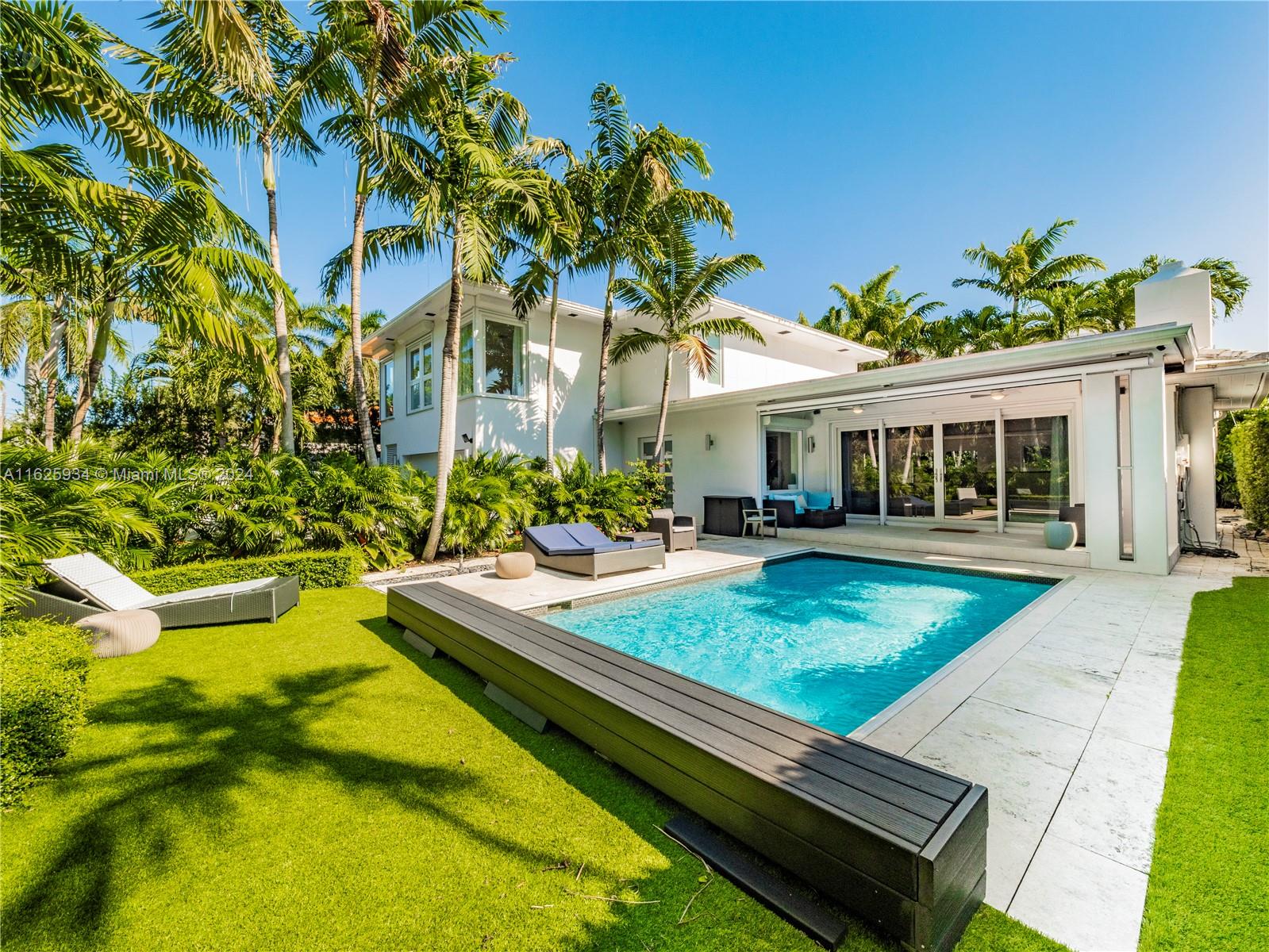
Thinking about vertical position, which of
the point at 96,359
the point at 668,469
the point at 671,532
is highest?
the point at 96,359

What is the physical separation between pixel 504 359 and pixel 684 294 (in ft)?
16.9

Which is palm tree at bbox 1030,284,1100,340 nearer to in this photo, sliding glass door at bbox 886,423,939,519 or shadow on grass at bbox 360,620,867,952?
sliding glass door at bbox 886,423,939,519

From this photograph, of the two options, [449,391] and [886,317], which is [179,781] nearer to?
[449,391]

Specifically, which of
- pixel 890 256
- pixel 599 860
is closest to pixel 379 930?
pixel 599 860

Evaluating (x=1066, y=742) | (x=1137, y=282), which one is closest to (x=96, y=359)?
(x=1066, y=742)

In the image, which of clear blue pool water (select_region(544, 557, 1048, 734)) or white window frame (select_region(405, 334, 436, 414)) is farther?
white window frame (select_region(405, 334, 436, 414))

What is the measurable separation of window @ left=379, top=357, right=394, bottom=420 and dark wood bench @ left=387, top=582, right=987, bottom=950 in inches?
686

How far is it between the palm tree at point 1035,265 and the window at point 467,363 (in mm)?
20386

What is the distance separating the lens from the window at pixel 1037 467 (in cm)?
1216

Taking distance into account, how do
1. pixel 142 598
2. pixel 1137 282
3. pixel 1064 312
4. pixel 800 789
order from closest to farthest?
pixel 800 789 → pixel 142 598 → pixel 1137 282 → pixel 1064 312

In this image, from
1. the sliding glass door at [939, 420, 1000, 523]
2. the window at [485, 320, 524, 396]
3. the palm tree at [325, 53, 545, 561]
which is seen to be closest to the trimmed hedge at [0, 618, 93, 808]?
the palm tree at [325, 53, 545, 561]

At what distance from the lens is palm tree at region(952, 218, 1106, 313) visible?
19766 mm

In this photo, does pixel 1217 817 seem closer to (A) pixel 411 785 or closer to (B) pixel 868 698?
(B) pixel 868 698

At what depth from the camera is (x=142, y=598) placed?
19.2 feet
